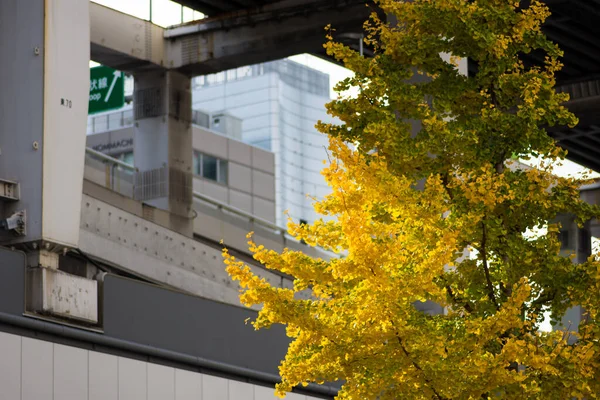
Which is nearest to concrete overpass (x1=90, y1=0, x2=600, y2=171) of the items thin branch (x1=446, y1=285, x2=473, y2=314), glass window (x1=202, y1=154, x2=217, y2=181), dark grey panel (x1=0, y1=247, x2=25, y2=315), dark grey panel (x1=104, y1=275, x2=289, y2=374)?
dark grey panel (x1=104, y1=275, x2=289, y2=374)

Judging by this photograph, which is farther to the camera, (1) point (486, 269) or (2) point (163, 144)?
(2) point (163, 144)

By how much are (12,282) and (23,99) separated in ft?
14.6

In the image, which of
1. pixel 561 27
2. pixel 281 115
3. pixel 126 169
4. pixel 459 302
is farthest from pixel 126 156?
pixel 281 115

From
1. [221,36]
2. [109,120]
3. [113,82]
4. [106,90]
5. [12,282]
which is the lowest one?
[12,282]

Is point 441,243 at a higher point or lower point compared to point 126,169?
lower

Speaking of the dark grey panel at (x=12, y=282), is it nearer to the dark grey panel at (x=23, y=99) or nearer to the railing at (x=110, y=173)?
the dark grey panel at (x=23, y=99)

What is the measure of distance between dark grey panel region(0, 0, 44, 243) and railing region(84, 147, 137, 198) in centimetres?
1927

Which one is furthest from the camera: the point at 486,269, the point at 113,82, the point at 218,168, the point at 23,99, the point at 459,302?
the point at 218,168

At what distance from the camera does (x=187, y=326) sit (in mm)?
19625

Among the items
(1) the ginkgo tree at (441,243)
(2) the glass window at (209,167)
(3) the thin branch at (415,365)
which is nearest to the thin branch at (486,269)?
(1) the ginkgo tree at (441,243)

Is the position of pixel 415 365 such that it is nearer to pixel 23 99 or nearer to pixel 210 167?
pixel 23 99

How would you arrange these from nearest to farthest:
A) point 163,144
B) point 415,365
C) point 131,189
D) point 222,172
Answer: point 415,365, point 163,144, point 131,189, point 222,172

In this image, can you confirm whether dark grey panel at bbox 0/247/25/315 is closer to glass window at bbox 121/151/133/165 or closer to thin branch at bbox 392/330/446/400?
thin branch at bbox 392/330/446/400

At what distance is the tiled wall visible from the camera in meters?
15.5
